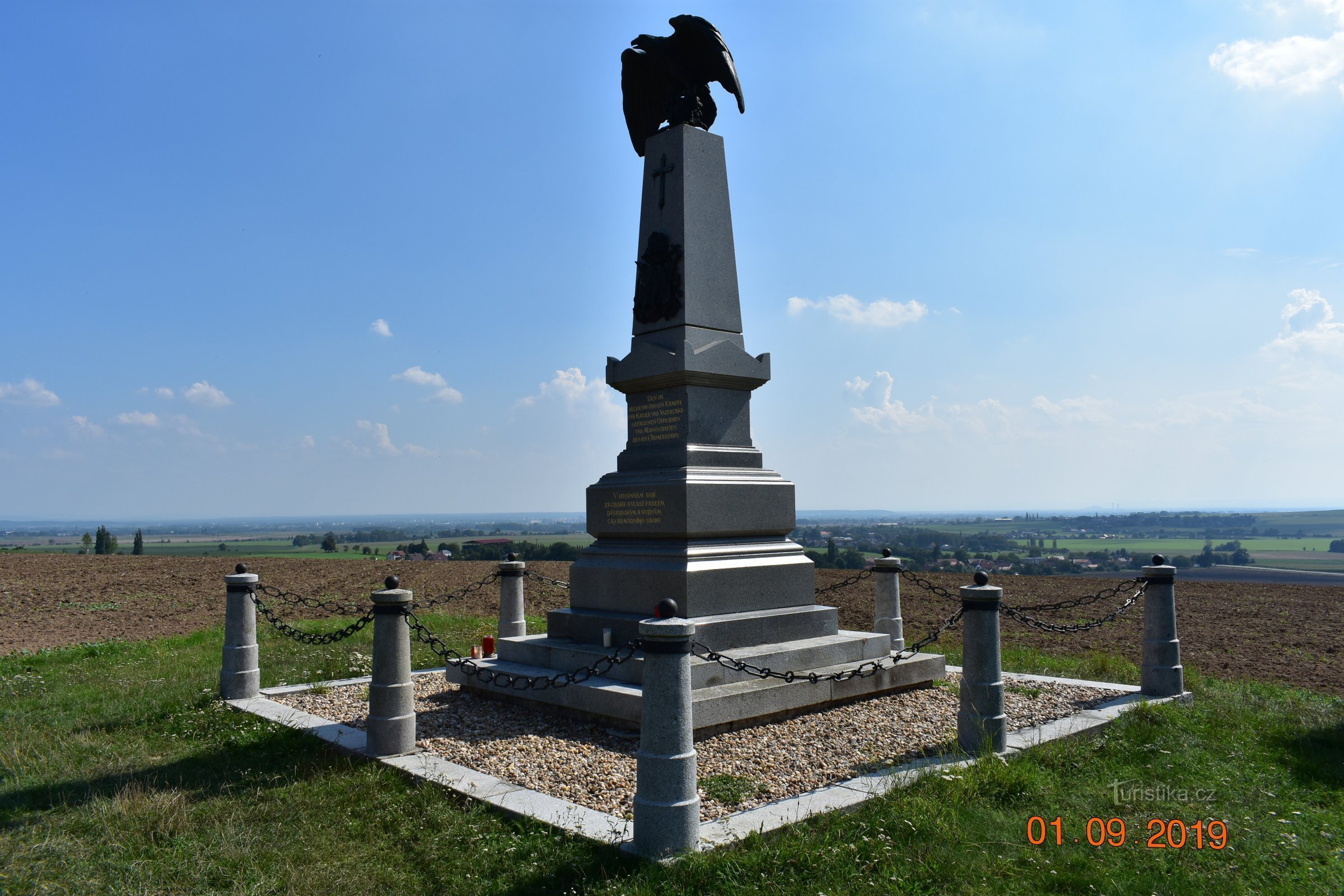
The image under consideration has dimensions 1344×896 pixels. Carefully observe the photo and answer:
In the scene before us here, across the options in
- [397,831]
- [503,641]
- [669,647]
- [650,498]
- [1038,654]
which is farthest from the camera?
[1038,654]

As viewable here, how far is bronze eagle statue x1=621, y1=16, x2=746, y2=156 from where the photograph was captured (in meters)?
9.88

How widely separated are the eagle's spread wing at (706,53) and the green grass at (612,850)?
7.64 meters

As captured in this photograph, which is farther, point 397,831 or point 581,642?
point 581,642

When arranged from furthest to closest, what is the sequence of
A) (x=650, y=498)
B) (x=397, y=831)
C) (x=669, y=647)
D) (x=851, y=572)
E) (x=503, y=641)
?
(x=851, y=572)
(x=503, y=641)
(x=650, y=498)
(x=397, y=831)
(x=669, y=647)

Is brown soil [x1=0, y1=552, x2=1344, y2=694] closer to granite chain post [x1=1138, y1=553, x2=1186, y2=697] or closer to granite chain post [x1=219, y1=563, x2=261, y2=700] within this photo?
granite chain post [x1=1138, y1=553, x2=1186, y2=697]

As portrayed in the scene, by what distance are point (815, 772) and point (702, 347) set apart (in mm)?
4513

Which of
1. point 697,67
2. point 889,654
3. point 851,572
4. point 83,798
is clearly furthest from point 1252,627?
point 83,798

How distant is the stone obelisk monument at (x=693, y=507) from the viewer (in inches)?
320

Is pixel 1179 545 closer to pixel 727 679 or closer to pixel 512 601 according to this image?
pixel 512 601

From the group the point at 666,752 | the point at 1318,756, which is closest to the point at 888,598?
the point at 1318,756

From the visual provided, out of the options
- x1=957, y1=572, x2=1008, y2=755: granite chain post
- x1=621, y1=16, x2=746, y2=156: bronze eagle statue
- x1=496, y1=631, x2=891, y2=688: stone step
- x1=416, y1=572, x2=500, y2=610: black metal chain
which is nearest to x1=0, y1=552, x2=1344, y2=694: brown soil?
x1=416, y1=572, x2=500, y2=610: black metal chain

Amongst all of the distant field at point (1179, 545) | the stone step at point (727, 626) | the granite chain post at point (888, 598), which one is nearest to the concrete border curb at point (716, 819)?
the stone step at point (727, 626)

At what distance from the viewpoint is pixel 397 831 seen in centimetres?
515

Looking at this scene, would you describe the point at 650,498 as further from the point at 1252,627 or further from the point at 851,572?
the point at 851,572
